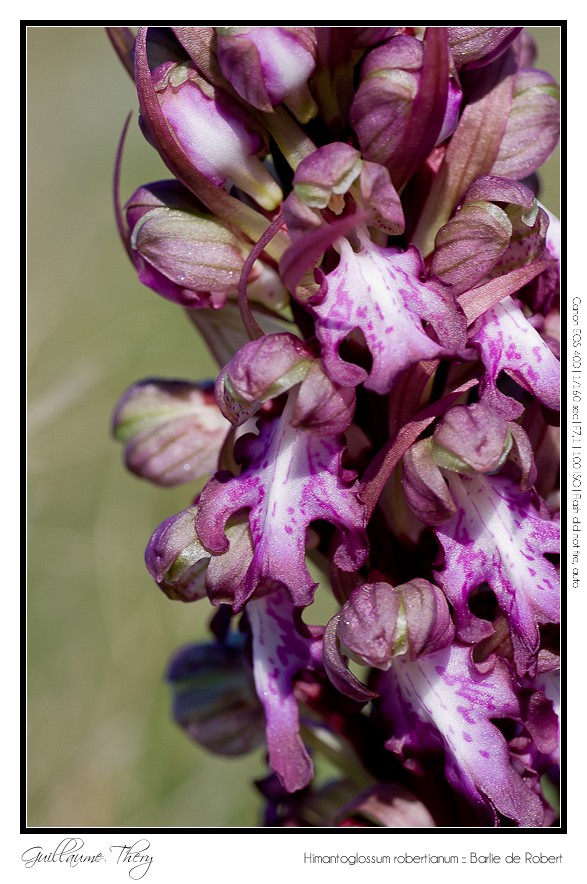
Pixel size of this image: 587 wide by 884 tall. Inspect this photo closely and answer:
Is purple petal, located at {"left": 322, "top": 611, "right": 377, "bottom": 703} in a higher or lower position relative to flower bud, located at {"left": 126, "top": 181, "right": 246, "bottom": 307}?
lower

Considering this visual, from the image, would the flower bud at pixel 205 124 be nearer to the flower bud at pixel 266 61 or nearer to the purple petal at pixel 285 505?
the flower bud at pixel 266 61

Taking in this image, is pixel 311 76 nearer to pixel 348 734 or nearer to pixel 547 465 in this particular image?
pixel 547 465

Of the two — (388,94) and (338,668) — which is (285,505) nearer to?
(338,668)

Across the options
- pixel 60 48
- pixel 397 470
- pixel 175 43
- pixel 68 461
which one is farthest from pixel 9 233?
pixel 60 48

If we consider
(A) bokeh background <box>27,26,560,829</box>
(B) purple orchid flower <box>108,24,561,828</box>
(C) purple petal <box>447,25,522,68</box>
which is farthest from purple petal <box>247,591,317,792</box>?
(A) bokeh background <box>27,26,560,829</box>

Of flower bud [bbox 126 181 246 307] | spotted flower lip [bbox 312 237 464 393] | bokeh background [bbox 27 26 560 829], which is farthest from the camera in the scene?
bokeh background [bbox 27 26 560 829]
